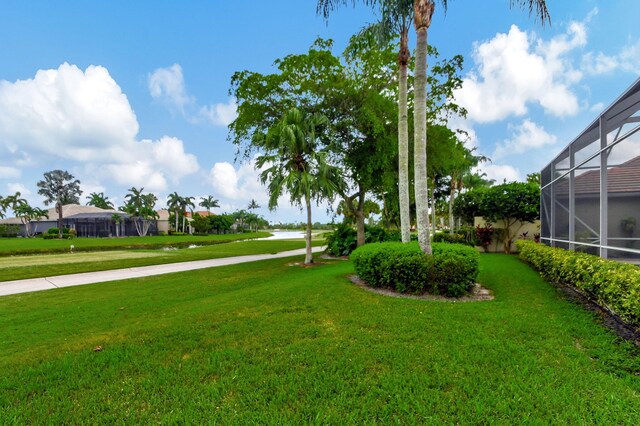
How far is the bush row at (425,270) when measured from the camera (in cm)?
603

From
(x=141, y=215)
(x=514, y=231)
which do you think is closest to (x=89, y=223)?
(x=141, y=215)

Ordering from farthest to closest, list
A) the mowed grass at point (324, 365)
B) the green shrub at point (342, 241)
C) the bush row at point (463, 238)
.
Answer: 1. the bush row at point (463, 238)
2. the green shrub at point (342, 241)
3. the mowed grass at point (324, 365)

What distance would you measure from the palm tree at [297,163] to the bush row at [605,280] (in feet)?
Result: 24.9

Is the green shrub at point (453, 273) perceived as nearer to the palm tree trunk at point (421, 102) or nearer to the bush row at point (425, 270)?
the bush row at point (425, 270)

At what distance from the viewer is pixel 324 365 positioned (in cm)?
321

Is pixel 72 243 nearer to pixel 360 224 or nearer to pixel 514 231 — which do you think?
pixel 360 224

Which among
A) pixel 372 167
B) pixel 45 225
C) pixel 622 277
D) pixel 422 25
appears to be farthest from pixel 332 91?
pixel 45 225

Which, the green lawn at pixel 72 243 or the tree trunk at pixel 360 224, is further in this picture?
the green lawn at pixel 72 243

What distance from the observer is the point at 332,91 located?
13992 mm

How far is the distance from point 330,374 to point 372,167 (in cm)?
1156

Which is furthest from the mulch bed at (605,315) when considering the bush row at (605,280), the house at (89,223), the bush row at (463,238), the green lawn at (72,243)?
the house at (89,223)

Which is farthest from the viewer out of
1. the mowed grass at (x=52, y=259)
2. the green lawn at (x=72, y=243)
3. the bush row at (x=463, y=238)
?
the green lawn at (x=72, y=243)

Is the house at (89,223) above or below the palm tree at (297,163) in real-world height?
below

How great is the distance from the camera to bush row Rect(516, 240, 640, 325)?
157 inches
